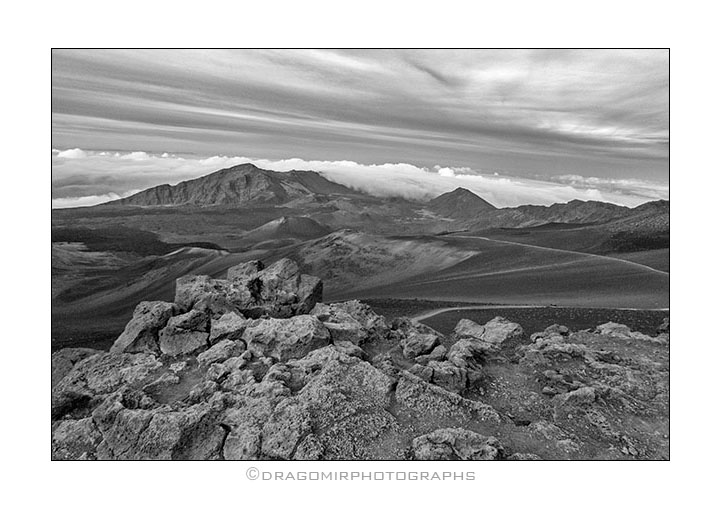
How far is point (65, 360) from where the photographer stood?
7219mm

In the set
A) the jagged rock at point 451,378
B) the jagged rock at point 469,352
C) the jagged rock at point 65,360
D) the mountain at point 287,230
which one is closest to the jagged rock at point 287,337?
the jagged rock at point 451,378

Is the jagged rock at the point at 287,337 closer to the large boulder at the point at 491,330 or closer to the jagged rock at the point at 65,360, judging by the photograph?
the large boulder at the point at 491,330

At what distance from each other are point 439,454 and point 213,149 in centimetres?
615

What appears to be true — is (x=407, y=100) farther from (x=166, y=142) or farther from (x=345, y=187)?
(x=166, y=142)

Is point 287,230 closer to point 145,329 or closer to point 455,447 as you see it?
point 145,329

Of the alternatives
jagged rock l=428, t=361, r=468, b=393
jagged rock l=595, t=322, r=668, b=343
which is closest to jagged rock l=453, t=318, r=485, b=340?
jagged rock l=428, t=361, r=468, b=393

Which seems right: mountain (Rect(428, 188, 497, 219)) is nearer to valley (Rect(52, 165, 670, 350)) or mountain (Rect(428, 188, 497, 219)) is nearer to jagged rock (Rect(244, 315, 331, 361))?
valley (Rect(52, 165, 670, 350))

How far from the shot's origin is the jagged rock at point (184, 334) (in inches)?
279

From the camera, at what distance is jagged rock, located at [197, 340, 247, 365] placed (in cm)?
679

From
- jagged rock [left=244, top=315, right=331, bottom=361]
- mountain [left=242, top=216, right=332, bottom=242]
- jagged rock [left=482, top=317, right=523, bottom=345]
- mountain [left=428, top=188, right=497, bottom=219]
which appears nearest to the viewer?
jagged rock [left=244, top=315, right=331, bottom=361]

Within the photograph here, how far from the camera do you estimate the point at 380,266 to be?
9.02 metres

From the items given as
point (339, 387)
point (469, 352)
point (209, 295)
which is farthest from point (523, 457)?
point (209, 295)

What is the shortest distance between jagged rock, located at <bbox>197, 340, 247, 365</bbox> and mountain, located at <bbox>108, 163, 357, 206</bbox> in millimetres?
2972

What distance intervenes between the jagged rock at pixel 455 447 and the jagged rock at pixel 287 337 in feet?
6.62
